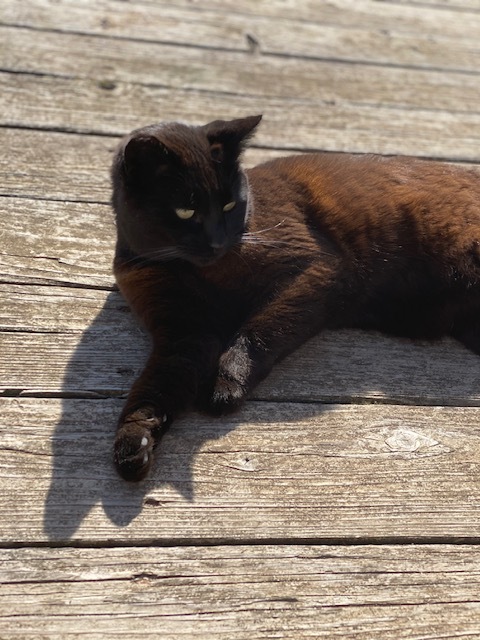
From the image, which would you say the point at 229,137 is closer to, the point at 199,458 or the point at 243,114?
the point at 199,458

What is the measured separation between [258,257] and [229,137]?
0.32m

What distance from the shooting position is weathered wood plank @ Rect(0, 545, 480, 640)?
4.27 ft

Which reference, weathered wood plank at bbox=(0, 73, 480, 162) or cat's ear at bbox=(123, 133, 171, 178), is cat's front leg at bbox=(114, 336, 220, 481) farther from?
weathered wood plank at bbox=(0, 73, 480, 162)

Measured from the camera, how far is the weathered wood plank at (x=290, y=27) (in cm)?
321

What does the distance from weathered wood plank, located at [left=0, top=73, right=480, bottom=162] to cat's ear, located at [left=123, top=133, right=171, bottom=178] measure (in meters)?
0.90

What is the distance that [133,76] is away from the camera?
2.93 meters

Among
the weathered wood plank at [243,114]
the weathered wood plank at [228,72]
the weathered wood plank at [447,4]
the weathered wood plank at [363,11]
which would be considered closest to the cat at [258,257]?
the weathered wood plank at [243,114]

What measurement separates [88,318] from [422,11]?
2824 mm

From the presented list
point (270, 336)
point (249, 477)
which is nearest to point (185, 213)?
point (270, 336)

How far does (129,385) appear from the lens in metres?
1.77

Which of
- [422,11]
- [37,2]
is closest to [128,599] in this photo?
[37,2]

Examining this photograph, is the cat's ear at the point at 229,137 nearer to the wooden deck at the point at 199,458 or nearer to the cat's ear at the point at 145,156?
the cat's ear at the point at 145,156

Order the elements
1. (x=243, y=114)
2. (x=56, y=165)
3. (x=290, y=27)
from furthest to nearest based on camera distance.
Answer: (x=290, y=27) → (x=243, y=114) → (x=56, y=165)

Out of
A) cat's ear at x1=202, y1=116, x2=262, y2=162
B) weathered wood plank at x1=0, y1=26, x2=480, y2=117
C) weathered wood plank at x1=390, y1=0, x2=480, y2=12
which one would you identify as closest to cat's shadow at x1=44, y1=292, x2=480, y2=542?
cat's ear at x1=202, y1=116, x2=262, y2=162
